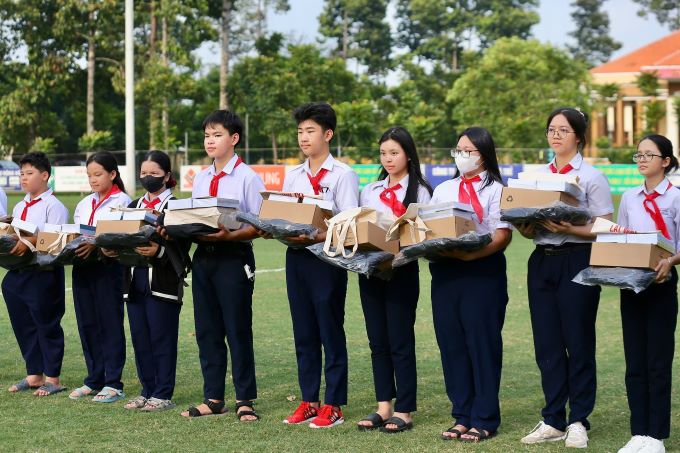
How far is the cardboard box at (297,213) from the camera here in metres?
6.45

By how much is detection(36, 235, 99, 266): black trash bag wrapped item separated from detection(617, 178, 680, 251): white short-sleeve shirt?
10.7 feet

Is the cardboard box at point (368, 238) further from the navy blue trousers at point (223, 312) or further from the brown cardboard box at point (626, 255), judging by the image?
the brown cardboard box at point (626, 255)

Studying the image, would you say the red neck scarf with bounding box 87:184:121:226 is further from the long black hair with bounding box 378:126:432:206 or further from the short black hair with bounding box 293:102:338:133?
the long black hair with bounding box 378:126:432:206

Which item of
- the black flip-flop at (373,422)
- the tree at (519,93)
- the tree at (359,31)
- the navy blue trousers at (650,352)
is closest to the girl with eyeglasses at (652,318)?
the navy blue trousers at (650,352)

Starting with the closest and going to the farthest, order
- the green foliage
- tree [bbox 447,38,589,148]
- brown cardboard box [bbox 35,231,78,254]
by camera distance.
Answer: brown cardboard box [bbox 35,231,78,254], the green foliage, tree [bbox 447,38,589,148]

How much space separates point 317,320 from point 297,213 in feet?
2.48

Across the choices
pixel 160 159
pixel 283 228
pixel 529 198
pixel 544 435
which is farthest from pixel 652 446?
pixel 160 159

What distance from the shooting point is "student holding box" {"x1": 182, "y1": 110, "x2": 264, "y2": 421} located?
22.7ft

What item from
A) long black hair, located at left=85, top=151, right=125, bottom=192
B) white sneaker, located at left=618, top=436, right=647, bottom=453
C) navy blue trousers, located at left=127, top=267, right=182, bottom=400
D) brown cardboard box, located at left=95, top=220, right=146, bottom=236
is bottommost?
white sneaker, located at left=618, top=436, right=647, bottom=453

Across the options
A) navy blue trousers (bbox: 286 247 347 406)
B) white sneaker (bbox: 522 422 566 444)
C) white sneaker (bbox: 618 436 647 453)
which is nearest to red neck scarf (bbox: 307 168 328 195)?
navy blue trousers (bbox: 286 247 347 406)

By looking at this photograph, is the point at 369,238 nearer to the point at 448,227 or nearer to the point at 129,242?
the point at 448,227

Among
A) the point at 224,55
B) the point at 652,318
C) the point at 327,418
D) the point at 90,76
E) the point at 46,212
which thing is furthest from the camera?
the point at 90,76

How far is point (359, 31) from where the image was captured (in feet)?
227

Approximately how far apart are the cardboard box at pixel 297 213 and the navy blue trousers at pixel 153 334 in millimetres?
1127
